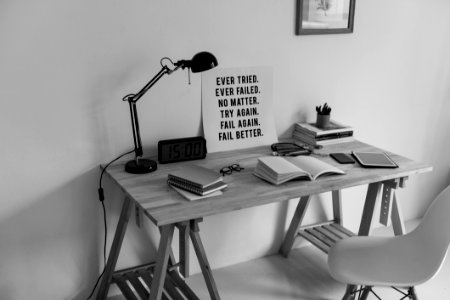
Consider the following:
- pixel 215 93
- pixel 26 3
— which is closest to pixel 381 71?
pixel 215 93

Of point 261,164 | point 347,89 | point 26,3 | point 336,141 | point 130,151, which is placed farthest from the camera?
point 347,89

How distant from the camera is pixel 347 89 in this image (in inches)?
104

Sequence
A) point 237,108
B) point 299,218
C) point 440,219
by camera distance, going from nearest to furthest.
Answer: point 440,219 → point 237,108 → point 299,218

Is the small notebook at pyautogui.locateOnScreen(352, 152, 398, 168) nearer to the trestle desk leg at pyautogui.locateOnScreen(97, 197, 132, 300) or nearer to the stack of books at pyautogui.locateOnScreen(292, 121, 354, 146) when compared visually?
the stack of books at pyautogui.locateOnScreen(292, 121, 354, 146)

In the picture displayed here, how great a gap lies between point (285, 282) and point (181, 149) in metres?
0.96

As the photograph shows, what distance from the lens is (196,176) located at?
1.80 meters

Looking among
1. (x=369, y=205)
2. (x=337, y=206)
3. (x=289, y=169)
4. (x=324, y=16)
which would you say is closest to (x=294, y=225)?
(x=337, y=206)

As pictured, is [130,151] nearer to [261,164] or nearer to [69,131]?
[69,131]

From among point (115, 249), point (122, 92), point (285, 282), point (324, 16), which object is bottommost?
point (285, 282)

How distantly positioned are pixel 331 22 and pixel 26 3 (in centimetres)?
151

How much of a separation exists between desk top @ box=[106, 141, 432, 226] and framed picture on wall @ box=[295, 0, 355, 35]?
0.67 meters

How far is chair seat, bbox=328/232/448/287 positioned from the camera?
65.9 inches

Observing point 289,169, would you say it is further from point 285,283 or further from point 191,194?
point 285,283

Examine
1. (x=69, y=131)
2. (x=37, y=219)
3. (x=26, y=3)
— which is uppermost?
(x=26, y=3)
